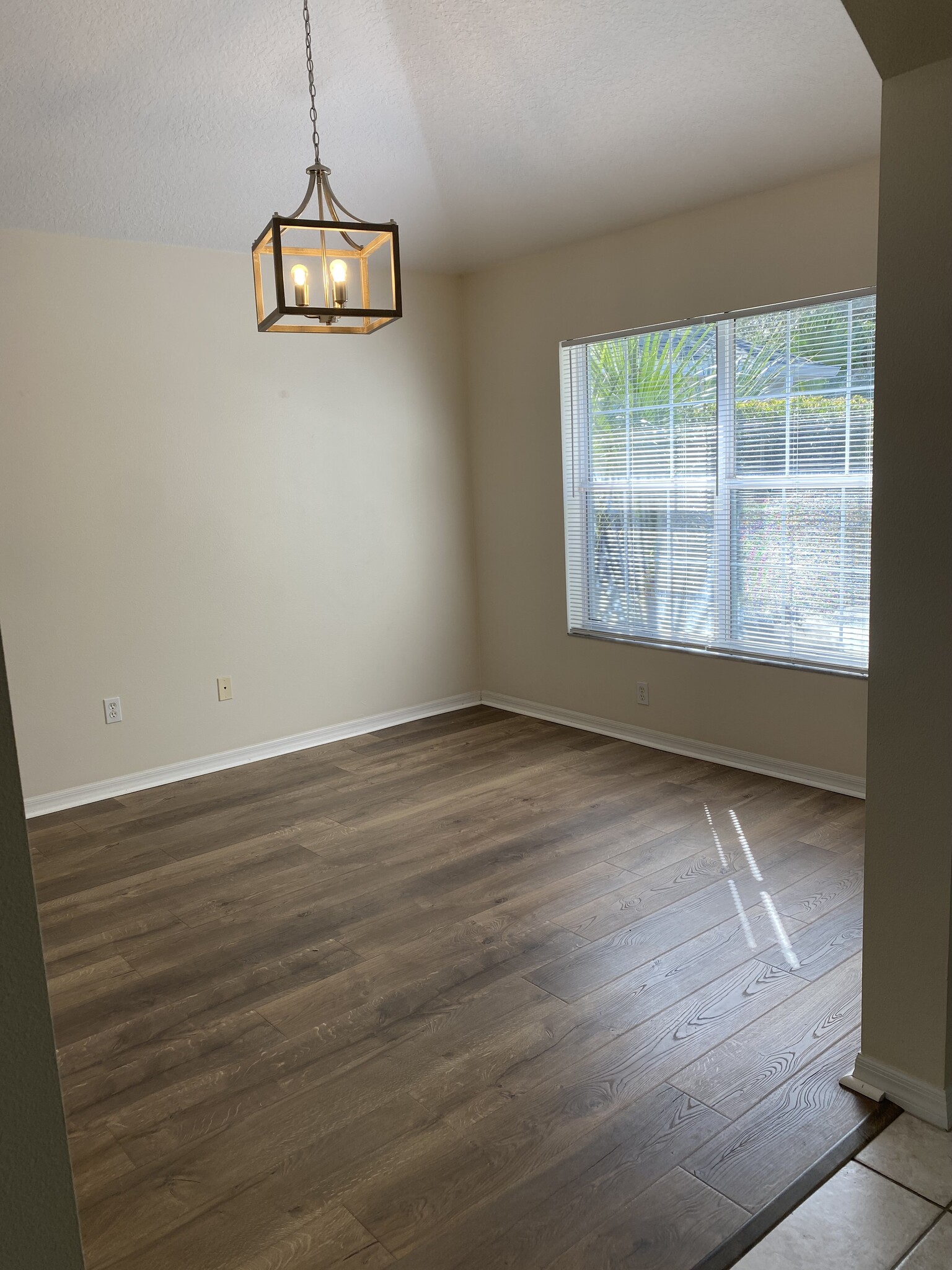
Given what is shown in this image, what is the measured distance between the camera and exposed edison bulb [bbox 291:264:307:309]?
2480 millimetres

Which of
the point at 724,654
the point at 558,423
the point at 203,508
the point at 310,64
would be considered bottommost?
the point at 724,654

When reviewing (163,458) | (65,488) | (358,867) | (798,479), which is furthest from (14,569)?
(798,479)

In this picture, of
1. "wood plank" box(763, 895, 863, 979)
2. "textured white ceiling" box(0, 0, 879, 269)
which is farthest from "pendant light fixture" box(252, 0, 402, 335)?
"wood plank" box(763, 895, 863, 979)

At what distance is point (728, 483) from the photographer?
423 cm

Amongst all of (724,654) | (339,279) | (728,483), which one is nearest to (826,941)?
(724,654)

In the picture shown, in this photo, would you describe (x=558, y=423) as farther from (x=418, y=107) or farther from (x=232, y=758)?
(x=232, y=758)

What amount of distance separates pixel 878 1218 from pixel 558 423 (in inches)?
151

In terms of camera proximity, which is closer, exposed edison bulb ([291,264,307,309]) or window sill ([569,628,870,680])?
exposed edison bulb ([291,264,307,309])

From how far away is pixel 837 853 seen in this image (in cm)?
336

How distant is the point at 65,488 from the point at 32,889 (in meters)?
3.55

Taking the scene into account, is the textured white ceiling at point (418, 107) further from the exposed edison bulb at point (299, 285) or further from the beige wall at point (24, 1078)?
the beige wall at point (24, 1078)

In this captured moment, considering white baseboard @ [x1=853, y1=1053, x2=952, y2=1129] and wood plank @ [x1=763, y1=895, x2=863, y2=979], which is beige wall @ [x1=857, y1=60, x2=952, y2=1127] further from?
wood plank @ [x1=763, y1=895, x2=863, y2=979]

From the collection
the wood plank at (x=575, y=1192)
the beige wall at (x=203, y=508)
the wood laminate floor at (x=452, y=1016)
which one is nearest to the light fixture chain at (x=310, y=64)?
the beige wall at (x=203, y=508)

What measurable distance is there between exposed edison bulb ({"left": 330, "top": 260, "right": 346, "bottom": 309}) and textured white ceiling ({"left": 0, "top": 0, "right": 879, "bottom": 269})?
2.16 ft
